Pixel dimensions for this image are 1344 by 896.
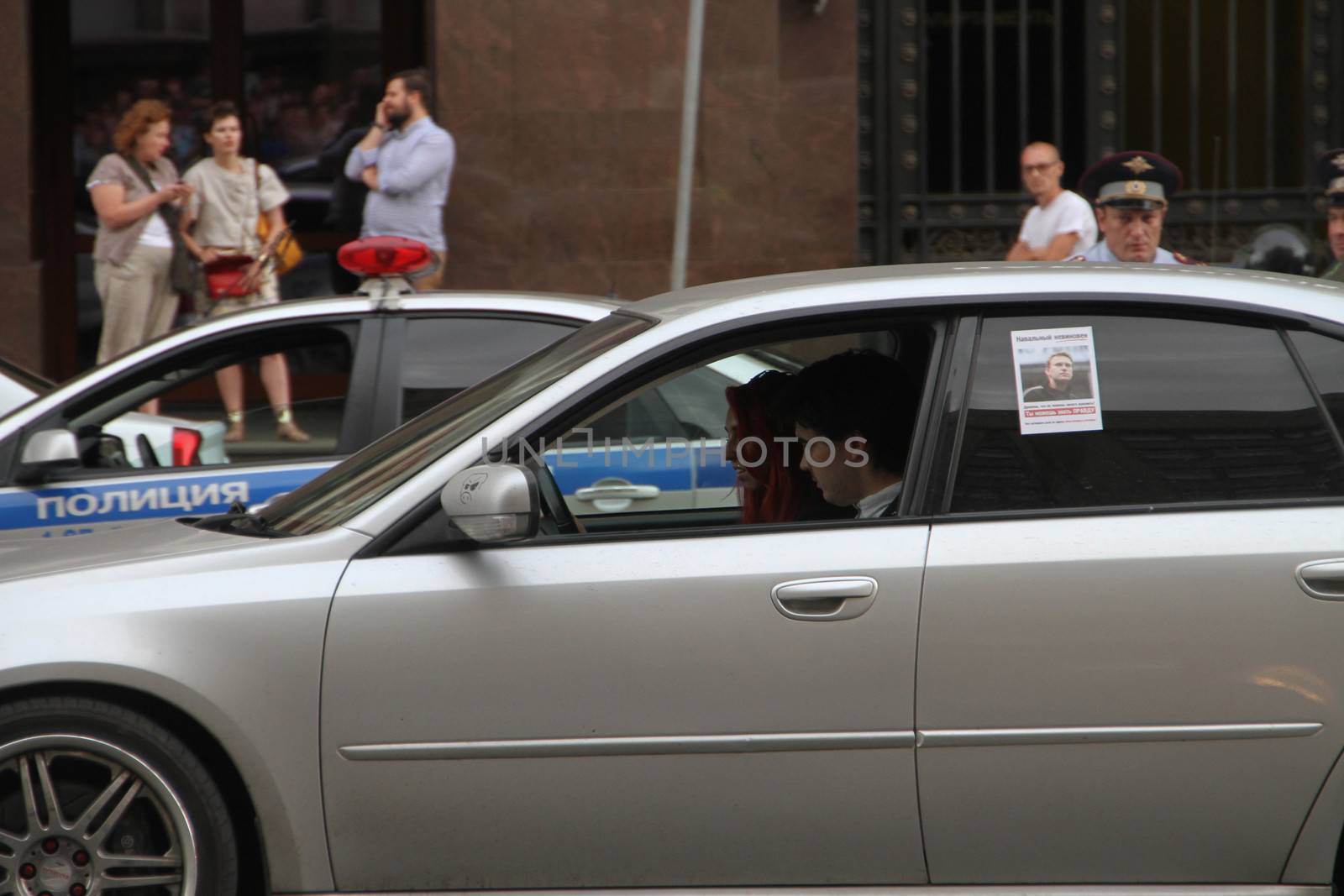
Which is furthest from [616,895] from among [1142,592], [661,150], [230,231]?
[661,150]

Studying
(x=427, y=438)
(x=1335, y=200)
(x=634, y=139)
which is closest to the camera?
(x=427, y=438)

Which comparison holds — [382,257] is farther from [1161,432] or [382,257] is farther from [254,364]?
[1161,432]

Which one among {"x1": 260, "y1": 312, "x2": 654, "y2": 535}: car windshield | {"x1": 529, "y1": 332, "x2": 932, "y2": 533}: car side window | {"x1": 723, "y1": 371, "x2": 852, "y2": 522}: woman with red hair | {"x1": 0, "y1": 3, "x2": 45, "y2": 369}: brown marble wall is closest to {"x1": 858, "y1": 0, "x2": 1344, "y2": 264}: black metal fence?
{"x1": 0, "y1": 3, "x2": 45, "y2": 369}: brown marble wall

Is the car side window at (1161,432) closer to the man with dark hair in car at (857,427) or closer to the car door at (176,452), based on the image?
the man with dark hair in car at (857,427)

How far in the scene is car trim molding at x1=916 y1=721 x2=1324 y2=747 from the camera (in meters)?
3.25

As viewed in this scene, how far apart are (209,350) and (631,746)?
110 inches

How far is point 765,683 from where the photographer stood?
326 centimetres

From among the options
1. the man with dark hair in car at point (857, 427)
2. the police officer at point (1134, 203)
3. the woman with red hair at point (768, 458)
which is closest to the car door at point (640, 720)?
the man with dark hair in car at point (857, 427)

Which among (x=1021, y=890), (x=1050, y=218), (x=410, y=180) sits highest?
(x=410, y=180)

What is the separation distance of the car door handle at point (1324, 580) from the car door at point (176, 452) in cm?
307

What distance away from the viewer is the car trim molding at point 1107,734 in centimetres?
325

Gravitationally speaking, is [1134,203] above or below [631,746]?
above

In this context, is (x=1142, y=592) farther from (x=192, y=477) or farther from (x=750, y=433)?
(x=192, y=477)

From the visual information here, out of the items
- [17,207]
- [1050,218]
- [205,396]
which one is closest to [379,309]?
[205,396]
